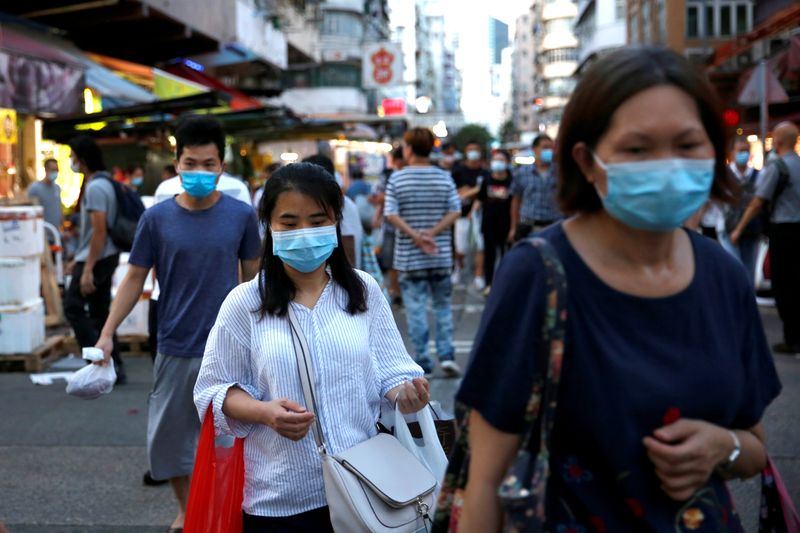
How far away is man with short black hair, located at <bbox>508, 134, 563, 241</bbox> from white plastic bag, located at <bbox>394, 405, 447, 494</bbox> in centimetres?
891

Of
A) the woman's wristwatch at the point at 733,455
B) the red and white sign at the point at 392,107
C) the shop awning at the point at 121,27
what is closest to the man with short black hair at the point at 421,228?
the woman's wristwatch at the point at 733,455

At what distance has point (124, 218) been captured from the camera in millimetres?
8031

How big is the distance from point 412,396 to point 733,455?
1.31 metres

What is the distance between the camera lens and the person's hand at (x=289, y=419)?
2.91m

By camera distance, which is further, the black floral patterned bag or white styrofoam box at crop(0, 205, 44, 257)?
white styrofoam box at crop(0, 205, 44, 257)

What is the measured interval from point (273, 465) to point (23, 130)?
1427 cm

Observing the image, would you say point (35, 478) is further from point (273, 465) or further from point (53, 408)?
point (273, 465)

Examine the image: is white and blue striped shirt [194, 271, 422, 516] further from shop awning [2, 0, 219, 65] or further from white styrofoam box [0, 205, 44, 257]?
shop awning [2, 0, 219, 65]

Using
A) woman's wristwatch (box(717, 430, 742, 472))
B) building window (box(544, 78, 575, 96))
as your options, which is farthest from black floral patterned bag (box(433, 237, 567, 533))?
building window (box(544, 78, 575, 96))

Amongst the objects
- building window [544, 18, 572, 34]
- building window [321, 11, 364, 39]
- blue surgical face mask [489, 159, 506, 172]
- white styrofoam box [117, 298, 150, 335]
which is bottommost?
white styrofoam box [117, 298, 150, 335]

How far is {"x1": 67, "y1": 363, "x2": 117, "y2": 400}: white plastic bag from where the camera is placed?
4.48 meters

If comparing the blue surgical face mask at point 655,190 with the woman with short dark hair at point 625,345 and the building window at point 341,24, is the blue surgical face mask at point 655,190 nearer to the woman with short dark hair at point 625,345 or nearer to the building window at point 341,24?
the woman with short dark hair at point 625,345

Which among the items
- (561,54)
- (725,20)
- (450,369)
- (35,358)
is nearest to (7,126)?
(35,358)

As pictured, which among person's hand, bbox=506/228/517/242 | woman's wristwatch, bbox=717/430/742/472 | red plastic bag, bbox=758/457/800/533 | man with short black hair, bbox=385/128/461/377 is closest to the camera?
woman's wristwatch, bbox=717/430/742/472
